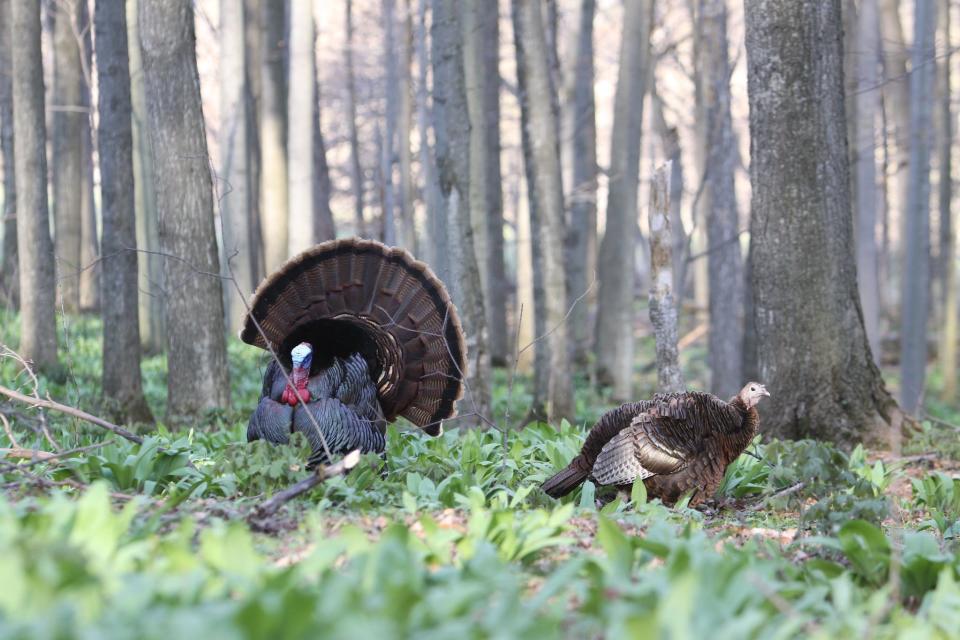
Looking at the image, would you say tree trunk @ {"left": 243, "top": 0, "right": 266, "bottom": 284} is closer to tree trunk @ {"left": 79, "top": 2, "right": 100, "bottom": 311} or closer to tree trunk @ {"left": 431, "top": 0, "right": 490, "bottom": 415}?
tree trunk @ {"left": 79, "top": 2, "right": 100, "bottom": 311}

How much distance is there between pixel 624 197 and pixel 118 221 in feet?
25.1

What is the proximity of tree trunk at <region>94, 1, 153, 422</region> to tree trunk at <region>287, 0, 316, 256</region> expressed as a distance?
10.3 feet

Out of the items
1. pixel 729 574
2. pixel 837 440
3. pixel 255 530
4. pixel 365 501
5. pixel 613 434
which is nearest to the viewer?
pixel 729 574

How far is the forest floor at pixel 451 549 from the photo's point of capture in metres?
2.81

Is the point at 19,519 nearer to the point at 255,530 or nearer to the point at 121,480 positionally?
the point at 255,530

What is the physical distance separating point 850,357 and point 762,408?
0.79 m

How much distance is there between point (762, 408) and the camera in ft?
27.8

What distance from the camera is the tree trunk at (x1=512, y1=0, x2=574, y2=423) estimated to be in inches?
463

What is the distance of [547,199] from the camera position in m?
11.9

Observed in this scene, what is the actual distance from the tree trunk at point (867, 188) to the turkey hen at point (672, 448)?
30.4 feet

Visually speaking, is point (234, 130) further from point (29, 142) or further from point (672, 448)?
point (672, 448)

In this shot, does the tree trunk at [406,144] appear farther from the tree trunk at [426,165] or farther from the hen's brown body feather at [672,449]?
the hen's brown body feather at [672,449]

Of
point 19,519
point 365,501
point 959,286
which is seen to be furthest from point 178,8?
point 959,286

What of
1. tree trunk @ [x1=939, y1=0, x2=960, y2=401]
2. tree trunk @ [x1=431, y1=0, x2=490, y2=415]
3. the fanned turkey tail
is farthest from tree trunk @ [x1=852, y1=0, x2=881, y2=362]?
the fanned turkey tail
